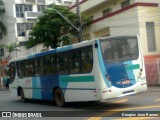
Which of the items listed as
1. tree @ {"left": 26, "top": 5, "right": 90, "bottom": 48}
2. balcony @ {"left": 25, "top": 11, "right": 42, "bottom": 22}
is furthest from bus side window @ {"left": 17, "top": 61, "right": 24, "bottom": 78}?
balcony @ {"left": 25, "top": 11, "right": 42, "bottom": 22}

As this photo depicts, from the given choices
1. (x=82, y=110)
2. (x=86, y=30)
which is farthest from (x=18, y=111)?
(x=86, y=30)

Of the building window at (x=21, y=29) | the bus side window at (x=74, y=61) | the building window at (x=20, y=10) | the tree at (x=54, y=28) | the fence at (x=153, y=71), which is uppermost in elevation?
the building window at (x=20, y=10)

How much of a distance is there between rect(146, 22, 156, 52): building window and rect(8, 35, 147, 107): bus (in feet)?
44.2

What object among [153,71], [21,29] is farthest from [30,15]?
[153,71]

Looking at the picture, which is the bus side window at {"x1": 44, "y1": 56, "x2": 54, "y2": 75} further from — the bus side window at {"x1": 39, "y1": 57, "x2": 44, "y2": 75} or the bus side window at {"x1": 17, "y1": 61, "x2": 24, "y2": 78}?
the bus side window at {"x1": 17, "y1": 61, "x2": 24, "y2": 78}

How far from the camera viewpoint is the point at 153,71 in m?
24.6

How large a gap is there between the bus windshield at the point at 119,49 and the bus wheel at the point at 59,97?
10.6 feet

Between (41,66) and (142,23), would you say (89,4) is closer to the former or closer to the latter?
(142,23)

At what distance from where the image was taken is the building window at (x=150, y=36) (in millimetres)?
28375

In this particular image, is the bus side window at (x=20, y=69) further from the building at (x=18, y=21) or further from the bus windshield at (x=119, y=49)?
the building at (x=18, y=21)

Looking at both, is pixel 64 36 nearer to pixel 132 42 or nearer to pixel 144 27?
pixel 144 27

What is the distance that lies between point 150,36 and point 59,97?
46.7 feet

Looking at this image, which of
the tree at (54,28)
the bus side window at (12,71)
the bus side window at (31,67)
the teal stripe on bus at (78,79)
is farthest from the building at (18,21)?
the teal stripe on bus at (78,79)

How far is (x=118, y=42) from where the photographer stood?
45.6 feet
